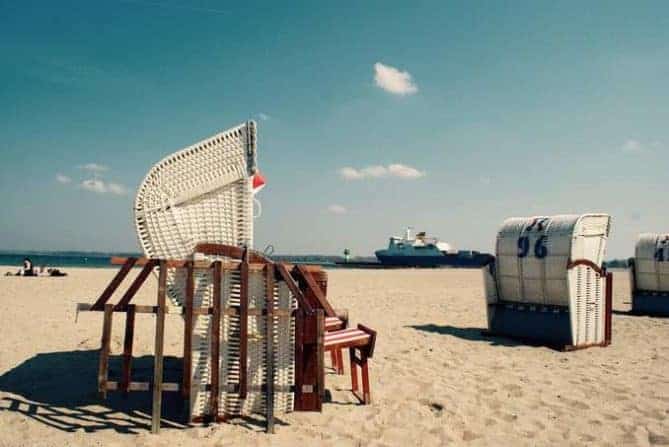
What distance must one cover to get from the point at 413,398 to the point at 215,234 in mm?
2744

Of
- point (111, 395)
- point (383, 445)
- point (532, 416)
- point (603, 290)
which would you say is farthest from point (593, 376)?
point (111, 395)

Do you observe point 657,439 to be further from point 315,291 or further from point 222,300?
point 222,300

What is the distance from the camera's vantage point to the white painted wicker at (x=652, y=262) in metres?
12.9

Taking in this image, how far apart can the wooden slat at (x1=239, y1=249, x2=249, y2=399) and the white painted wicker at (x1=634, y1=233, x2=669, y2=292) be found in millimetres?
13132

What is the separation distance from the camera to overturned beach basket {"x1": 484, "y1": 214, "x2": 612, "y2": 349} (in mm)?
7918

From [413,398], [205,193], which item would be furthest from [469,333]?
[205,193]

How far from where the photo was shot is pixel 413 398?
5.04 metres

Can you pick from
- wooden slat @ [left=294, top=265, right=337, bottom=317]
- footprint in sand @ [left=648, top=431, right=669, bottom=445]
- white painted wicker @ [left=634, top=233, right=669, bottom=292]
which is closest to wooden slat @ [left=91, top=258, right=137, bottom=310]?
wooden slat @ [left=294, top=265, right=337, bottom=317]

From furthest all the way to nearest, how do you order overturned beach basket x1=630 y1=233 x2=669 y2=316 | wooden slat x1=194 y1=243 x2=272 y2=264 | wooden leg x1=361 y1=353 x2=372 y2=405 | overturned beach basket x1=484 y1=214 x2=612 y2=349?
overturned beach basket x1=630 y1=233 x2=669 y2=316 < overturned beach basket x1=484 y1=214 x2=612 y2=349 < wooden leg x1=361 y1=353 x2=372 y2=405 < wooden slat x1=194 y1=243 x2=272 y2=264

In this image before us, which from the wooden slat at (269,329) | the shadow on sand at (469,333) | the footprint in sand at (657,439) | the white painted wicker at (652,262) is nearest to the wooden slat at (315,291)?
the wooden slat at (269,329)

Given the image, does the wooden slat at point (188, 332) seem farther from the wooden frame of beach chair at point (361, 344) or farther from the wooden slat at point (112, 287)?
the wooden frame of beach chair at point (361, 344)

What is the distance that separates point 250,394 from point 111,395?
1718 millimetres

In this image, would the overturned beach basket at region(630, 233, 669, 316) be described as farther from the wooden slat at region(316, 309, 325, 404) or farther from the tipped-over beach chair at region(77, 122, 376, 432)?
the wooden slat at region(316, 309, 325, 404)

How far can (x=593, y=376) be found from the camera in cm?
606
